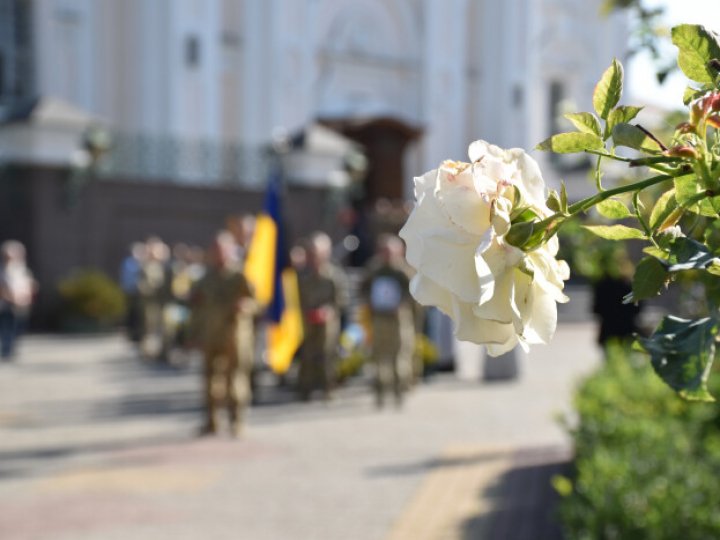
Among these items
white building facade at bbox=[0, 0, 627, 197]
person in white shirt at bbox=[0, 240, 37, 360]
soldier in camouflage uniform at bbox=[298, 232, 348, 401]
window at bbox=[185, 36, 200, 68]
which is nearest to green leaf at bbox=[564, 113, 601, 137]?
soldier in camouflage uniform at bbox=[298, 232, 348, 401]

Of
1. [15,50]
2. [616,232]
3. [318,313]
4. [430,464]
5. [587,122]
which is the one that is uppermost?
[15,50]

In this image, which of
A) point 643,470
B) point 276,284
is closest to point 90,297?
point 276,284

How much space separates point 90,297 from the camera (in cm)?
1817

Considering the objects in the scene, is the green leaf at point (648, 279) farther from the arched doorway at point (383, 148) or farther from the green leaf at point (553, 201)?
the arched doorway at point (383, 148)

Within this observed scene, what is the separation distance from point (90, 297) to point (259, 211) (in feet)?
15.4

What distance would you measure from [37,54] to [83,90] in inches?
46.6

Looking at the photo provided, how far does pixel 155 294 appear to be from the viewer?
16.8m

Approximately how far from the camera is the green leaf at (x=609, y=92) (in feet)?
3.64

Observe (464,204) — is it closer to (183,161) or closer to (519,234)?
(519,234)

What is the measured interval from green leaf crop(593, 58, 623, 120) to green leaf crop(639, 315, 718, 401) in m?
0.25

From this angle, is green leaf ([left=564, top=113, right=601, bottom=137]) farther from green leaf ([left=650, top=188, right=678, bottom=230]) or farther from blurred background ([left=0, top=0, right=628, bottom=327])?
blurred background ([left=0, top=0, right=628, bottom=327])

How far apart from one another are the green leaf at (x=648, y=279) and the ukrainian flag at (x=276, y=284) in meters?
11.5

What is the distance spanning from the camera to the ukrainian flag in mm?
12609

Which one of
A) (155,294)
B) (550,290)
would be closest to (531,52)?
(155,294)
